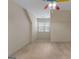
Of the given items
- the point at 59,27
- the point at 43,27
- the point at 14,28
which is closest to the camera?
the point at 14,28

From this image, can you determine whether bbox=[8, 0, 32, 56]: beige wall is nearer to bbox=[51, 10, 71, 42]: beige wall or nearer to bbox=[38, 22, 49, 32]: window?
bbox=[51, 10, 71, 42]: beige wall

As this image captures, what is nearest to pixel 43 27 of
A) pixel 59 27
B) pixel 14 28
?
pixel 59 27

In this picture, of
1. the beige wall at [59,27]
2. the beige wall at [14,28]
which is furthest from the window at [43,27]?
the beige wall at [14,28]

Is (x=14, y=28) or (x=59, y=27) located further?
(x=59, y=27)

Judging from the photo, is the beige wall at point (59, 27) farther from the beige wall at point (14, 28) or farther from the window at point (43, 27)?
the beige wall at point (14, 28)

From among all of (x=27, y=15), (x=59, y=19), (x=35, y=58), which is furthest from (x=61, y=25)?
(x=35, y=58)

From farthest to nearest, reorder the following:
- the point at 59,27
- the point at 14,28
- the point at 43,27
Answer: the point at 43,27 < the point at 59,27 < the point at 14,28

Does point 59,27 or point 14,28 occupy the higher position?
point 59,27

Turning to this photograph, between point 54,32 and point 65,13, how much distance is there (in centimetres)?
191

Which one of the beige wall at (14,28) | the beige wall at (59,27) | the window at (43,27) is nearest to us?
the beige wall at (14,28)

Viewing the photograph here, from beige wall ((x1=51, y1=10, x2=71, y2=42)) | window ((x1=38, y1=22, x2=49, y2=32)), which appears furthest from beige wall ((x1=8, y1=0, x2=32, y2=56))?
window ((x1=38, y1=22, x2=49, y2=32))

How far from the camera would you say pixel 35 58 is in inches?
203

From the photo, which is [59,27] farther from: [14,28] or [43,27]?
[14,28]
